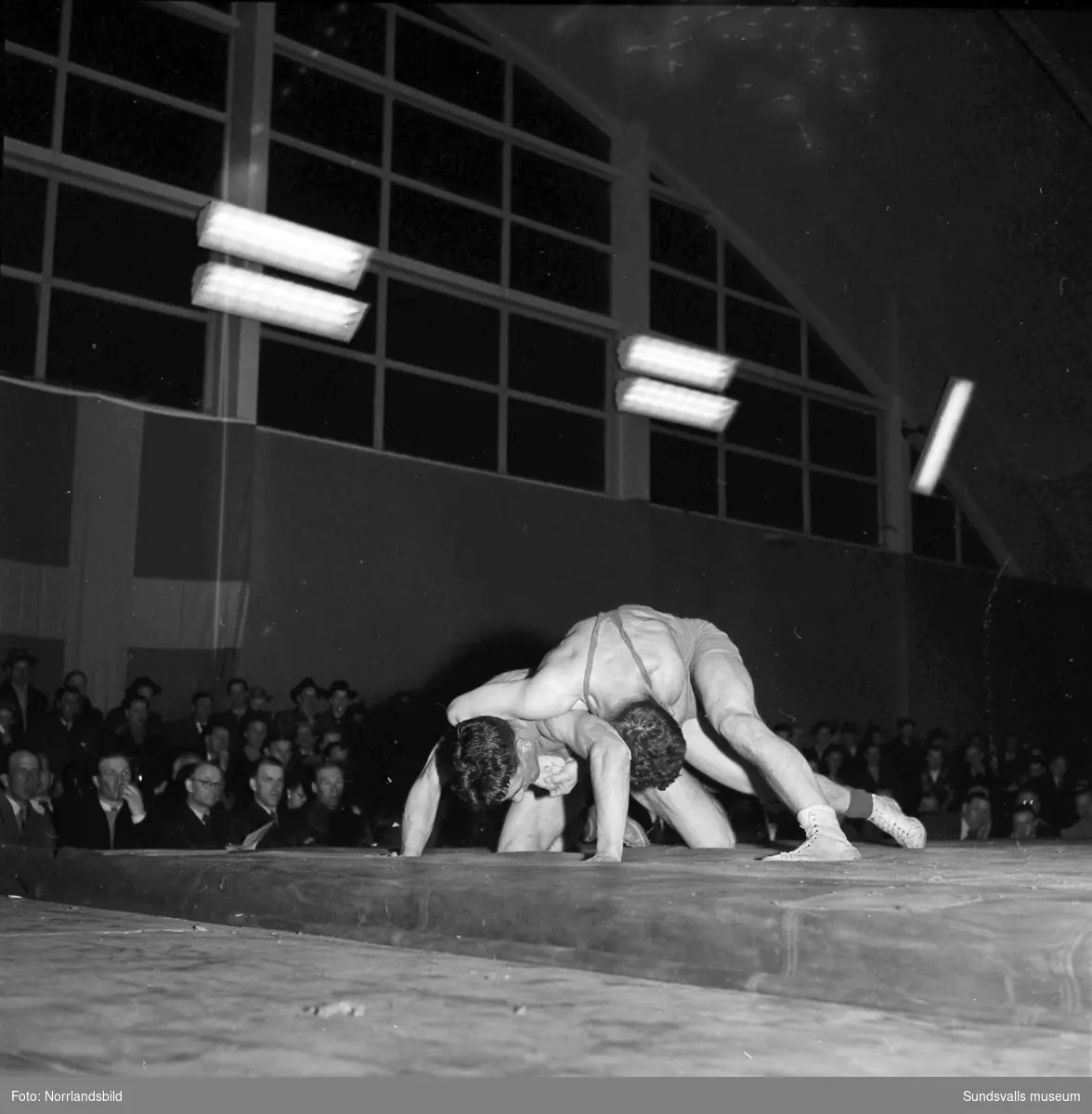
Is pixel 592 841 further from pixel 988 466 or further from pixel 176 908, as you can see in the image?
Answer: pixel 988 466

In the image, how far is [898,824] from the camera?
17.5 feet

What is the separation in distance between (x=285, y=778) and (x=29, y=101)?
7653mm

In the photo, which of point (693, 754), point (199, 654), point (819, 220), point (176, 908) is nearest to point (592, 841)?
point (693, 754)

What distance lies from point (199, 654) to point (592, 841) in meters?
6.60

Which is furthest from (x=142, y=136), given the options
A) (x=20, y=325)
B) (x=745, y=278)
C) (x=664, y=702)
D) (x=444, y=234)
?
(x=664, y=702)

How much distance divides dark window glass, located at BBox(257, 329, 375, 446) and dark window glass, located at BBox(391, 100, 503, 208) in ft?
8.70

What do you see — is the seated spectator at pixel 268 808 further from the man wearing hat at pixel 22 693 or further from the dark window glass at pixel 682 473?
the dark window glass at pixel 682 473

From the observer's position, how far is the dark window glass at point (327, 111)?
45.3 feet

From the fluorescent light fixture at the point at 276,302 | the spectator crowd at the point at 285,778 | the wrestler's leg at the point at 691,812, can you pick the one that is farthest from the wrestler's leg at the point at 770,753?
the fluorescent light fixture at the point at 276,302

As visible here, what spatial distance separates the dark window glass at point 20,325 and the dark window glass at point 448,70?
5.43m

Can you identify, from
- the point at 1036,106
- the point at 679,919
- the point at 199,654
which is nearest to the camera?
the point at 679,919

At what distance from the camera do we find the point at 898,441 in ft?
63.9

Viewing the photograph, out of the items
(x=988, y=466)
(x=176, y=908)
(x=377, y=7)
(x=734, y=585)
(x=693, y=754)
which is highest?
(x=377, y=7)

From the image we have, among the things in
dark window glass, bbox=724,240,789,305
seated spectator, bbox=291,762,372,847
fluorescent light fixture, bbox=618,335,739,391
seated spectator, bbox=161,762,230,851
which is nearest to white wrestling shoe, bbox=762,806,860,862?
seated spectator, bbox=161,762,230,851
